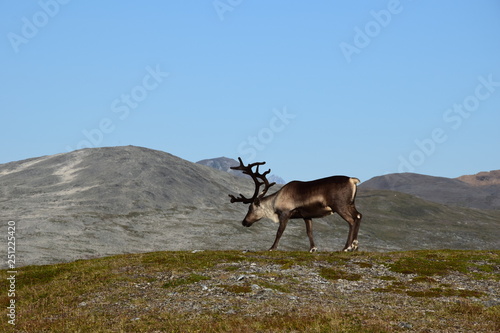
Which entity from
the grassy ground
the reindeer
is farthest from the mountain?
the grassy ground

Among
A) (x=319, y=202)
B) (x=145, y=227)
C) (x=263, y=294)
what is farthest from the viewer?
(x=145, y=227)

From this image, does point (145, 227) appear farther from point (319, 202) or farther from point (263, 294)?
point (263, 294)

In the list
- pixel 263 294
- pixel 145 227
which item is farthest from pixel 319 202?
pixel 145 227

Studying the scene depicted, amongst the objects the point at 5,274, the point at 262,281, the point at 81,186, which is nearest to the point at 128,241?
the point at 81,186

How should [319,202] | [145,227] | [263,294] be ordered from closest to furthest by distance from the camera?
1. [263,294]
2. [319,202]
3. [145,227]

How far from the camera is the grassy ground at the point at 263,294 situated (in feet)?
65.4

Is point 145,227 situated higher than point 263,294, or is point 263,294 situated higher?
point 145,227

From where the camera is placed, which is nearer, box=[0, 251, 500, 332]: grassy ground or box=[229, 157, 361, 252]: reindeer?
box=[0, 251, 500, 332]: grassy ground

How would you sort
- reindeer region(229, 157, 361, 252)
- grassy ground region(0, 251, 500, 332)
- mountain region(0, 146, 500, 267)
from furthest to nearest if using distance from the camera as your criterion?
mountain region(0, 146, 500, 267), reindeer region(229, 157, 361, 252), grassy ground region(0, 251, 500, 332)

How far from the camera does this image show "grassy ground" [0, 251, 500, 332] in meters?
19.9

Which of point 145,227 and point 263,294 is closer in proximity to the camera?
point 263,294

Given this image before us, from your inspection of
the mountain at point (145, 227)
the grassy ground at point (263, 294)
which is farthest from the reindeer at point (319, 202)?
the mountain at point (145, 227)

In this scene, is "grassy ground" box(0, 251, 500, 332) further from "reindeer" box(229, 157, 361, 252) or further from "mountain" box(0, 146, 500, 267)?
"mountain" box(0, 146, 500, 267)

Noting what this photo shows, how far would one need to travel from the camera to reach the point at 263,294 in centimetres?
2453
